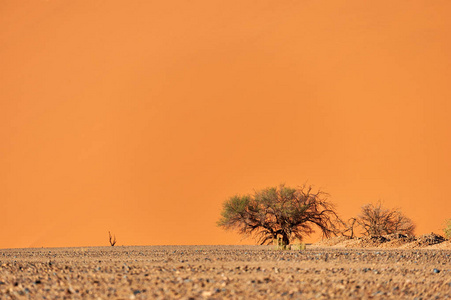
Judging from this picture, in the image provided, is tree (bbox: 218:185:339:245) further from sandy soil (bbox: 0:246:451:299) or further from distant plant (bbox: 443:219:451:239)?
sandy soil (bbox: 0:246:451:299)

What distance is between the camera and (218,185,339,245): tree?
1988 inches

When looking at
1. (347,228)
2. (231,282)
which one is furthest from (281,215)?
(231,282)

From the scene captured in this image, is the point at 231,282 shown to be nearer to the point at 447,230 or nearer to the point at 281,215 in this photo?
the point at 447,230

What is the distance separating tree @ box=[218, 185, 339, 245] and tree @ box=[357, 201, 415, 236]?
2.79 metres

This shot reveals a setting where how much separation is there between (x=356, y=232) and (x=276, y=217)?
6828 mm

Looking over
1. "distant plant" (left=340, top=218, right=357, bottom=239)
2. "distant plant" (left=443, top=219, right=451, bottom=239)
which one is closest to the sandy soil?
"distant plant" (left=443, top=219, right=451, bottom=239)

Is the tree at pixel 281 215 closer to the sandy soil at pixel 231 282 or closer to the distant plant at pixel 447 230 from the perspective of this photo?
the distant plant at pixel 447 230

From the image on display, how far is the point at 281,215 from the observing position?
50.6m

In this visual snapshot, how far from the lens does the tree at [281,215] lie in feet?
166

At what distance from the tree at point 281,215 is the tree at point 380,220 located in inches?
110

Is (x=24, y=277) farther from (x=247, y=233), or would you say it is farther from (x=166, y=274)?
(x=247, y=233)

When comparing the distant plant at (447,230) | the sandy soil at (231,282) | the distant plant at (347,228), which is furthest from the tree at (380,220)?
the sandy soil at (231,282)

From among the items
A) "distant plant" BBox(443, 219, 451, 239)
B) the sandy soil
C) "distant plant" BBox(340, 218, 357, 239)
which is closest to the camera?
the sandy soil

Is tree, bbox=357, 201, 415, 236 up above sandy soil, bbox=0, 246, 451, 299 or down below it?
above
